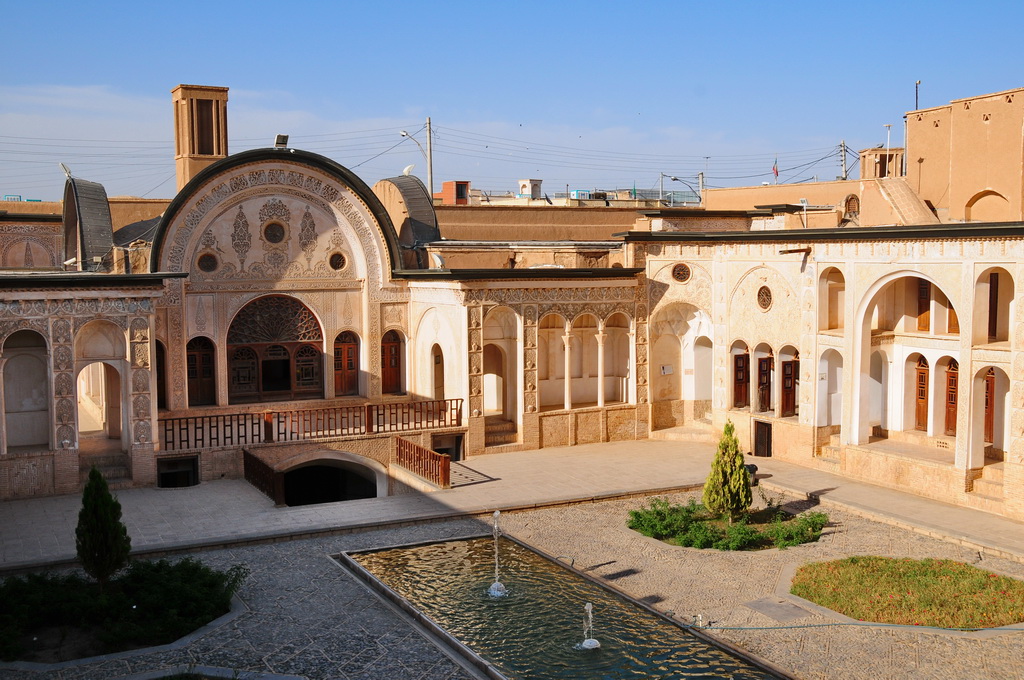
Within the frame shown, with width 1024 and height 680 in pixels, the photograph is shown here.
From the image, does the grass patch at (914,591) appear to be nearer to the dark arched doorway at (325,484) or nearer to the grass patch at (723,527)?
the grass patch at (723,527)

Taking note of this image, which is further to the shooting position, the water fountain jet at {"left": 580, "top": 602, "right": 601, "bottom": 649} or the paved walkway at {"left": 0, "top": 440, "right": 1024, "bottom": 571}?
the paved walkway at {"left": 0, "top": 440, "right": 1024, "bottom": 571}

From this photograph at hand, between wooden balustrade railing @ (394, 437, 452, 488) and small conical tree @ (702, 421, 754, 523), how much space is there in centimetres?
462

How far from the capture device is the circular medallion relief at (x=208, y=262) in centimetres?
2122

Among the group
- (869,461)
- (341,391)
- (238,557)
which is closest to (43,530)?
(238,557)

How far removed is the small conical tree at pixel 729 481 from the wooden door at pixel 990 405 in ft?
17.7

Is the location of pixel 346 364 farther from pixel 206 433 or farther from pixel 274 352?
pixel 206 433

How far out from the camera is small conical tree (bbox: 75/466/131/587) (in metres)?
12.4

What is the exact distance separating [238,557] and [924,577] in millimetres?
9168

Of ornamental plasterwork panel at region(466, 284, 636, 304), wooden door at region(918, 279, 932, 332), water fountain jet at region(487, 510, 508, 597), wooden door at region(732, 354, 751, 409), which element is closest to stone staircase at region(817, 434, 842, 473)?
wooden door at region(732, 354, 751, 409)

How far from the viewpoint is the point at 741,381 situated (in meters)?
22.3

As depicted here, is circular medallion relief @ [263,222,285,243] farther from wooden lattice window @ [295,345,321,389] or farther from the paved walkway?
the paved walkway

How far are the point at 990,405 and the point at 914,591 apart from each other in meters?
6.82

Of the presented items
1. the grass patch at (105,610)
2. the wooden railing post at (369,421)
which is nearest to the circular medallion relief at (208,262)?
the wooden railing post at (369,421)

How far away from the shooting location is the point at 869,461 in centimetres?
1877
